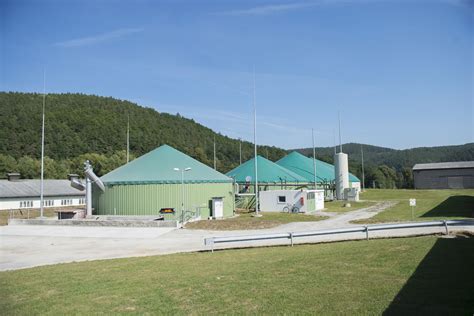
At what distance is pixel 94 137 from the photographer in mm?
112562

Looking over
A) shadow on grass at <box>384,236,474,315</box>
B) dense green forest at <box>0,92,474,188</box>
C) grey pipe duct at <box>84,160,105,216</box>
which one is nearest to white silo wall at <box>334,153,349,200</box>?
dense green forest at <box>0,92,474,188</box>

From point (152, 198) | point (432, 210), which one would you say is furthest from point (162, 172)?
point (432, 210)

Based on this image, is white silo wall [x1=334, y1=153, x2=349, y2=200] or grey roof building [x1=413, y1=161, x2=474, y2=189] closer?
white silo wall [x1=334, y1=153, x2=349, y2=200]

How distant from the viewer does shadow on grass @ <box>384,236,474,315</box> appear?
7.77m

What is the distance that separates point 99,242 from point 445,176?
293 feet

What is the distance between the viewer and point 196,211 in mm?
39781

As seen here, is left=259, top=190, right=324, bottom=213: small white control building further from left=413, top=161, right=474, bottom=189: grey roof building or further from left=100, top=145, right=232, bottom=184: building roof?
left=413, top=161, right=474, bottom=189: grey roof building

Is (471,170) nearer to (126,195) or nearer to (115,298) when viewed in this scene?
(126,195)

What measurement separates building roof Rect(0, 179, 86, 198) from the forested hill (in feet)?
65.5

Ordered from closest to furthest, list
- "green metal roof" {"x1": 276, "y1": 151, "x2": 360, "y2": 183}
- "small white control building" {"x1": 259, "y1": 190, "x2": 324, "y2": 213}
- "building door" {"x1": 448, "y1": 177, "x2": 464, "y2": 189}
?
→ 1. "small white control building" {"x1": 259, "y1": 190, "x2": 324, "y2": 213}
2. "green metal roof" {"x1": 276, "y1": 151, "x2": 360, "y2": 183}
3. "building door" {"x1": 448, "y1": 177, "x2": 464, "y2": 189}

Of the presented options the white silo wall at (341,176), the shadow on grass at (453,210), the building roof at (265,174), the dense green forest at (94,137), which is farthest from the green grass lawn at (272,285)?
the dense green forest at (94,137)

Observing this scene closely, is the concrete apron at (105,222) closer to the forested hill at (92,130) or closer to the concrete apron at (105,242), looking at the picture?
the concrete apron at (105,242)

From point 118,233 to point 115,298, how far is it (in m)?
20.4

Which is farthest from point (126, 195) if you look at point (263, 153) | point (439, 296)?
point (263, 153)
